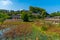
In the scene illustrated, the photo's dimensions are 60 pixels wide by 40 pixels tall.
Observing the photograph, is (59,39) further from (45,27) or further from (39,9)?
(39,9)

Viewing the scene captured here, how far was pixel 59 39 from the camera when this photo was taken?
11219 mm

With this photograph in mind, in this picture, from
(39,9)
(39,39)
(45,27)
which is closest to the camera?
(39,39)

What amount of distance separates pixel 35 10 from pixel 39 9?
1916 mm

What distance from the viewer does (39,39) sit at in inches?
484

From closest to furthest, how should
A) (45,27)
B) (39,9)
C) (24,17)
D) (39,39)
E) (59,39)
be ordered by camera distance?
(59,39)
(39,39)
(45,27)
(24,17)
(39,9)

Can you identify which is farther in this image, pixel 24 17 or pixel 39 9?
pixel 39 9

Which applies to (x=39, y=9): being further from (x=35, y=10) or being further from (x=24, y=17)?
(x=24, y=17)

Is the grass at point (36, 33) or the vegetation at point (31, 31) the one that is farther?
the vegetation at point (31, 31)

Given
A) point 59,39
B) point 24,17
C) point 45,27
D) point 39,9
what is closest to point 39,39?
point 59,39

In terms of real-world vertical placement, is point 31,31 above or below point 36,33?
below

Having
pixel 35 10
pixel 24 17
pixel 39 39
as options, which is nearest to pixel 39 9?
pixel 35 10

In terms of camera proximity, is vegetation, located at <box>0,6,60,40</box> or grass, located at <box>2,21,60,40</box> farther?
vegetation, located at <box>0,6,60,40</box>

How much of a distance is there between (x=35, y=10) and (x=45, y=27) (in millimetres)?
67337

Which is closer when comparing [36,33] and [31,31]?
[36,33]
